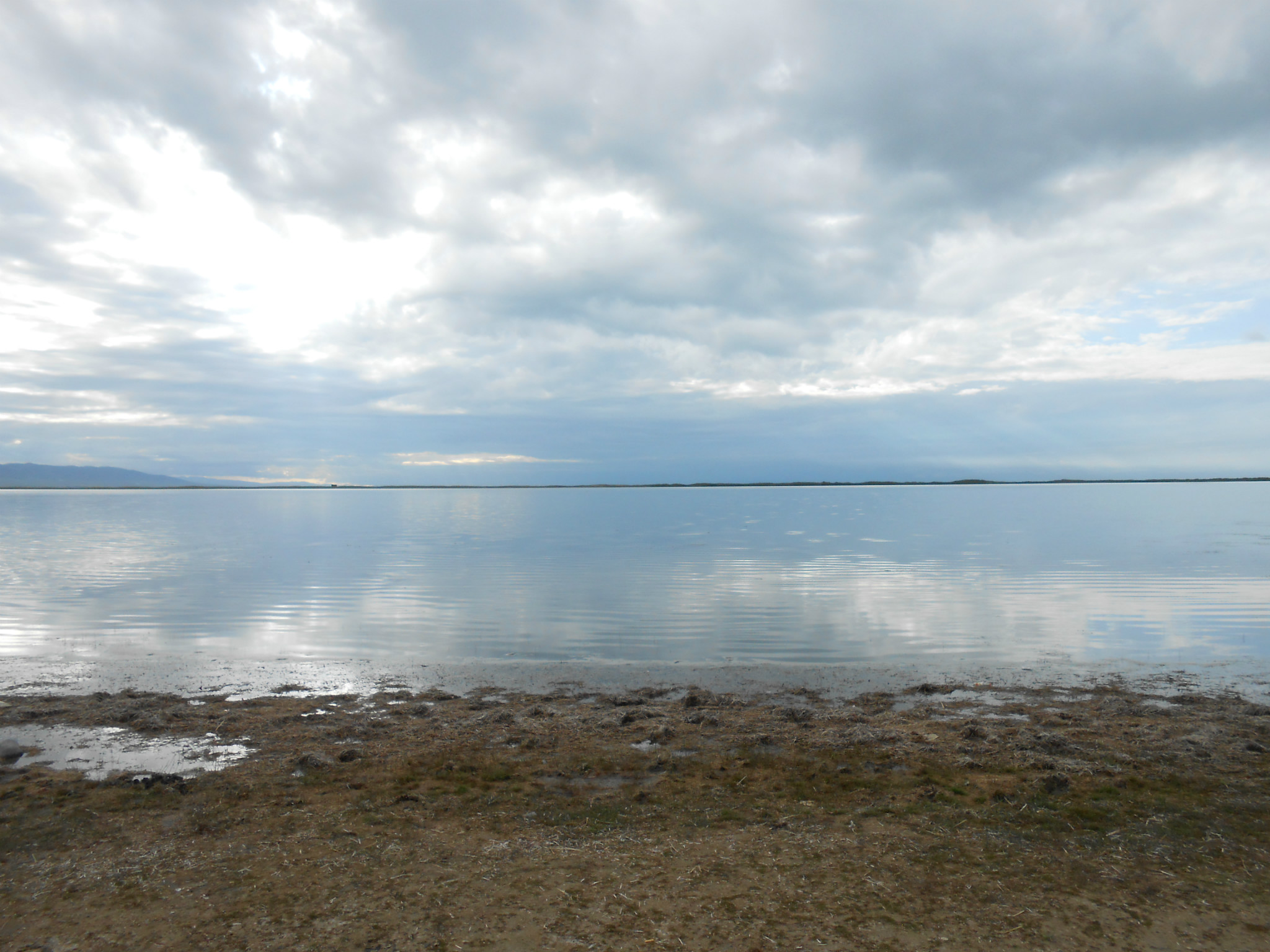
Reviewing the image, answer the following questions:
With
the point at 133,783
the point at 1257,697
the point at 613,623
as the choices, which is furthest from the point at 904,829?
the point at 613,623

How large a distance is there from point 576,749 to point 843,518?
77.7 meters

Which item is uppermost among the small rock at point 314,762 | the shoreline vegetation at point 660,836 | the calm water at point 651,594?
the shoreline vegetation at point 660,836

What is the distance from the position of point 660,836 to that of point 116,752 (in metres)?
9.39

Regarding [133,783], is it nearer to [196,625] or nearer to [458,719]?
[458,719]

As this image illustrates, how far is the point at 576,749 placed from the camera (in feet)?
→ 38.5

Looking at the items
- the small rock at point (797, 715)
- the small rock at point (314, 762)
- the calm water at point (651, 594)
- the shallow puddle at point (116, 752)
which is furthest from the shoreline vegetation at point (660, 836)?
the calm water at point (651, 594)

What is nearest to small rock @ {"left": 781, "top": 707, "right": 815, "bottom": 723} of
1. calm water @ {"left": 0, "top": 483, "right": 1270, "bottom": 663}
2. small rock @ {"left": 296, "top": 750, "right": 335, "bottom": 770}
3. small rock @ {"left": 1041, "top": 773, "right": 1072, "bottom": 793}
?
small rock @ {"left": 1041, "top": 773, "right": 1072, "bottom": 793}

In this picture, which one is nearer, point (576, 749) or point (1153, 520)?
point (576, 749)

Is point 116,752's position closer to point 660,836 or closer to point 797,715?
point 660,836

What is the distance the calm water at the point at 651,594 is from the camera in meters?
21.1

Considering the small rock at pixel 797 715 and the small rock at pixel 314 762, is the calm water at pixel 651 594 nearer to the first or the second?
the small rock at pixel 797 715

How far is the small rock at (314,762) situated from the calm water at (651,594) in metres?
8.81

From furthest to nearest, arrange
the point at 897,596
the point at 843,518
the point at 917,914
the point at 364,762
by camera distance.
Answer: the point at 843,518, the point at 897,596, the point at 364,762, the point at 917,914

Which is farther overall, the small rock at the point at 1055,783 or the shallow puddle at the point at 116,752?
the shallow puddle at the point at 116,752
